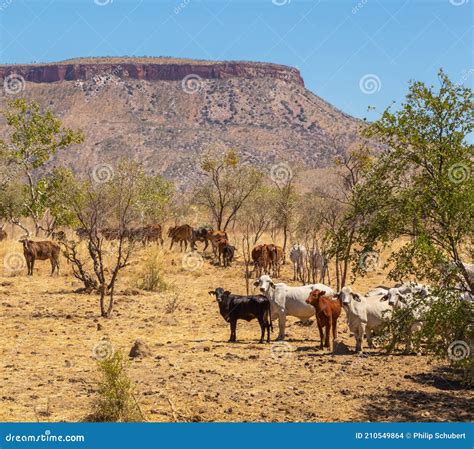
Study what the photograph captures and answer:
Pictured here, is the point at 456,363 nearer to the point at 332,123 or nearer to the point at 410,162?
the point at 410,162

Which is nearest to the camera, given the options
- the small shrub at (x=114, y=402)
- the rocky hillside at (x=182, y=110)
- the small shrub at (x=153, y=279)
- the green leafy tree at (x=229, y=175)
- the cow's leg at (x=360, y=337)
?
the small shrub at (x=114, y=402)

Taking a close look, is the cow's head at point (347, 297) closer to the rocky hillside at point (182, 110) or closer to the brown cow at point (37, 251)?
the brown cow at point (37, 251)

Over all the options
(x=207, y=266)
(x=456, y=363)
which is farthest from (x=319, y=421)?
(x=207, y=266)

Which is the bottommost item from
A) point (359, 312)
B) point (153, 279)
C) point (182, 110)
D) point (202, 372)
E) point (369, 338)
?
point (202, 372)

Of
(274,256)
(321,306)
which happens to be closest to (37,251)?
(274,256)

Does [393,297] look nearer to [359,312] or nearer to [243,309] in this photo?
[359,312]

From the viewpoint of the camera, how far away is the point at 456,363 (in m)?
9.54

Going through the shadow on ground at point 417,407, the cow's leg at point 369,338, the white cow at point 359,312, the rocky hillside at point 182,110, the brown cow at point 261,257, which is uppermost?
the rocky hillside at point 182,110

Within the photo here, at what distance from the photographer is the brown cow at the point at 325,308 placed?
14.4 m

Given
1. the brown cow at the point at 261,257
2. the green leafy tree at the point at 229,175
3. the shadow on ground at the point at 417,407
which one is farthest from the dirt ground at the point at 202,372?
the green leafy tree at the point at 229,175

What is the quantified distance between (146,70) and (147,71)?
40 centimetres

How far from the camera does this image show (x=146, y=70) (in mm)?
162500

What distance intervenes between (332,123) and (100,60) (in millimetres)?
64998

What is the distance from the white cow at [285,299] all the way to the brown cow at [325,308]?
91 centimetres
